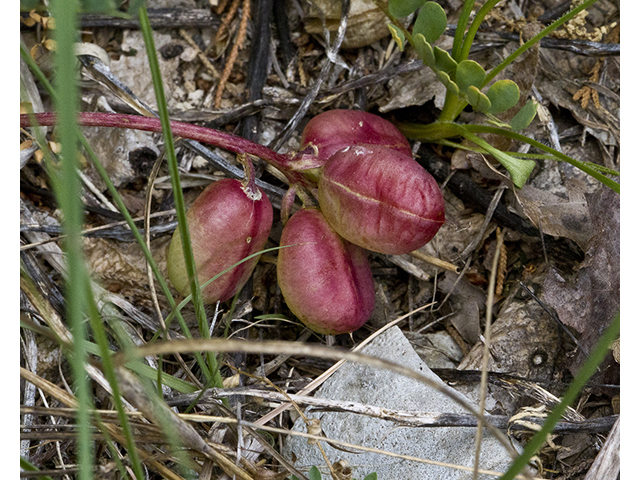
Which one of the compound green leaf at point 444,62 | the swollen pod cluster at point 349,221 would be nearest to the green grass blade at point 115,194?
the swollen pod cluster at point 349,221

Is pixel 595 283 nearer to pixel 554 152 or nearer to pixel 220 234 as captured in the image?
pixel 554 152

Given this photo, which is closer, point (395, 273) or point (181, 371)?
point (181, 371)

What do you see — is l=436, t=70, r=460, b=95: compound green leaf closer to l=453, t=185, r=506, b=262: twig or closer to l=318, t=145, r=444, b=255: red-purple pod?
l=318, t=145, r=444, b=255: red-purple pod

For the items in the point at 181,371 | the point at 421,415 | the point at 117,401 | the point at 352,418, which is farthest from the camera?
the point at 181,371

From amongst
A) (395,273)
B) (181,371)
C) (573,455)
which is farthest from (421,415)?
(181,371)

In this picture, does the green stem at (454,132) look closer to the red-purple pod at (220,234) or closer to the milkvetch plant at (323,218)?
the milkvetch plant at (323,218)

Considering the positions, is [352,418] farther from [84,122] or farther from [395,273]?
[84,122]
